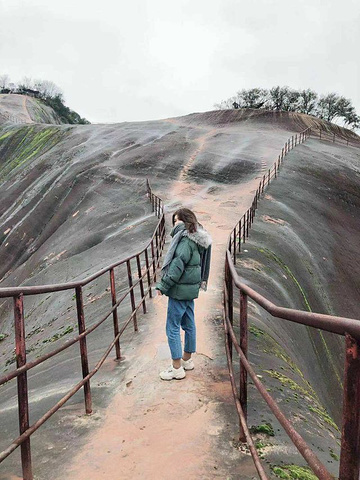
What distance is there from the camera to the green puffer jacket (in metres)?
5.41

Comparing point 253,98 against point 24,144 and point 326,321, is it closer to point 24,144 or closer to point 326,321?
point 24,144

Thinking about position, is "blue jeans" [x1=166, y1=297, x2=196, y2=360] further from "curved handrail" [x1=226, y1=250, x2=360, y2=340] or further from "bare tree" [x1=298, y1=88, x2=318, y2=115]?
"bare tree" [x1=298, y1=88, x2=318, y2=115]

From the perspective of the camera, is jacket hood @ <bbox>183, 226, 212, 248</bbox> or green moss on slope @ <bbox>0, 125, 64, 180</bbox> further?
green moss on slope @ <bbox>0, 125, 64, 180</bbox>

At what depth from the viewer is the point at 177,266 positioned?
5.40 m

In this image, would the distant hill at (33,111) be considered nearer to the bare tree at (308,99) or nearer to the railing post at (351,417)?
the bare tree at (308,99)

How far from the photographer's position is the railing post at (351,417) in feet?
5.59

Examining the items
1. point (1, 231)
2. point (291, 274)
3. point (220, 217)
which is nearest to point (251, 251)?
point (291, 274)

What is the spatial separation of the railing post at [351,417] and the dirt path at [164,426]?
1.94 metres

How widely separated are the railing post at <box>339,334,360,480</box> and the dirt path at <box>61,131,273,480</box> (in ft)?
6.38

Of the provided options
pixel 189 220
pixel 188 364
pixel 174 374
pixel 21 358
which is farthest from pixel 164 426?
pixel 189 220

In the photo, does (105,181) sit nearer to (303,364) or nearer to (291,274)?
(291,274)

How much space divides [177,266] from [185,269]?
0.15 m

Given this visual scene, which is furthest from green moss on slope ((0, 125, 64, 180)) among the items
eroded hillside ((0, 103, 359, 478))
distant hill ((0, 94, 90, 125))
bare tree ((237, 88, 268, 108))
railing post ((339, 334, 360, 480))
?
railing post ((339, 334, 360, 480))

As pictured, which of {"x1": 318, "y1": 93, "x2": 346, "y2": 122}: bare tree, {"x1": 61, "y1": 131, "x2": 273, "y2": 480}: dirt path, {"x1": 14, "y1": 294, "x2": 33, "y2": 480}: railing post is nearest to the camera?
{"x1": 14, "y1": 294, "x2": 33, "y2": 480}: railing post
